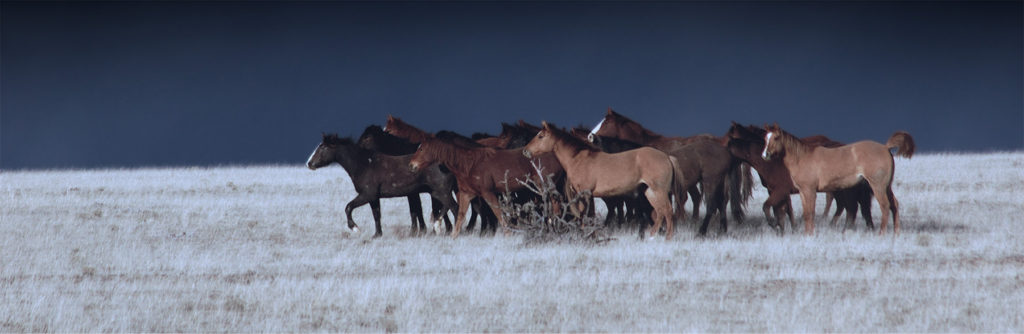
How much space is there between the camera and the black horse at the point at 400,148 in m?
16.3

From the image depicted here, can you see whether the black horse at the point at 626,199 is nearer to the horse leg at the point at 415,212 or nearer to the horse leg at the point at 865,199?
the horse leg at the point at 415,212

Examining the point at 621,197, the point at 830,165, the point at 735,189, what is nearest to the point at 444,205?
the point at 621,197

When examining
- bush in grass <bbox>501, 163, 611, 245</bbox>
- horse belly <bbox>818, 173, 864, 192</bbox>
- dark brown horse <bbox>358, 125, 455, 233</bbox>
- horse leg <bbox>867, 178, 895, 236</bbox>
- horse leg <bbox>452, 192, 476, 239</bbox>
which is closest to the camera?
bush in grass <bbox>501, 163, 611, 245</bbox>

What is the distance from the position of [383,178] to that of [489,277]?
4822 millimetres

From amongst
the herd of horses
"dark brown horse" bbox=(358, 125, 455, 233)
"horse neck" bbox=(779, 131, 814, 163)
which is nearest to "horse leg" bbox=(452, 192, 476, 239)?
the herd of horses

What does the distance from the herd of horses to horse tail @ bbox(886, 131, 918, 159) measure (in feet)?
0.04

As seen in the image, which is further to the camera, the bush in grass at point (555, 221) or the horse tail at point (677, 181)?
the horse tail at point (677, 181)

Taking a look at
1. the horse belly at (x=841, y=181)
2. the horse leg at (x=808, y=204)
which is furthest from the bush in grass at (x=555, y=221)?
the horse belly at (x=841, y=181)

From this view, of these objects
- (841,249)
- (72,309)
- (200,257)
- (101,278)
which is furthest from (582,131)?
(72,309)

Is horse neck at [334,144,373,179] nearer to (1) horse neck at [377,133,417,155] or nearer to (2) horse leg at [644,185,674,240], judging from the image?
(1) horse neck at [377,133,417,155]

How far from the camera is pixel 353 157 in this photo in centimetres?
1622

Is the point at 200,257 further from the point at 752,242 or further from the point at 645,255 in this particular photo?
the point at 752,242

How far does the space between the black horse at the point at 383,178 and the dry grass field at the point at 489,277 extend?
0.63 meters

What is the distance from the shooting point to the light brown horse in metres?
14.5
